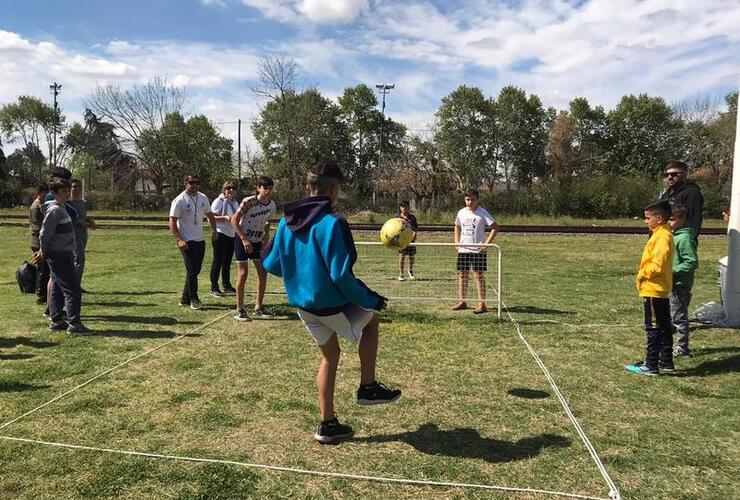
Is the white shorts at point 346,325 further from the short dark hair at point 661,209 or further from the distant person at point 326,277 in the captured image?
the short dark hair at point 661,209

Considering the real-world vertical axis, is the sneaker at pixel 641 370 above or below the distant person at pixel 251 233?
below

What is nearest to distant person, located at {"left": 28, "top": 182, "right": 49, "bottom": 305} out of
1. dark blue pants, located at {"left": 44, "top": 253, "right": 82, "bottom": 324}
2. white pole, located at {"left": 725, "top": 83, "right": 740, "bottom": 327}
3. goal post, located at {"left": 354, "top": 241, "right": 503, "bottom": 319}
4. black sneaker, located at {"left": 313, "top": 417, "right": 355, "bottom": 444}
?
dark blue pants, located at {"left": 44, "top": 253, "right": 82, "bottom": 324}

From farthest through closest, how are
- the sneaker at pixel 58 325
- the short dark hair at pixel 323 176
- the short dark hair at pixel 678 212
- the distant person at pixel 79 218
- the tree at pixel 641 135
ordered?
the tree at pixel 641 135 < the distant person at pixel 79 218 < the sneaker at pixel 58 325 < the short dark hair at pixel 678 212 < the short dark hair at pixel 323 176

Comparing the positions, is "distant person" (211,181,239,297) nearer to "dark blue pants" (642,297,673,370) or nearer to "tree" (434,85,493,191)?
"dark blue pants" (642,297,673,370)

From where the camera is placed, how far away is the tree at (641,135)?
5262 centimetres

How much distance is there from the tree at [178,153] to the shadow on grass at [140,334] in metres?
44.7

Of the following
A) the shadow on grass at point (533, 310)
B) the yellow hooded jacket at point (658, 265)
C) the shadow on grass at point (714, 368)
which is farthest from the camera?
the shadow on grass at point (533, 310)

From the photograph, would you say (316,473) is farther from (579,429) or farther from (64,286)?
(64,286)

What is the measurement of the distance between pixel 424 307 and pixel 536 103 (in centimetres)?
4982

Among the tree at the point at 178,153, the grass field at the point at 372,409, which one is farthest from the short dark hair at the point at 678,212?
the tree at the point at 178,153

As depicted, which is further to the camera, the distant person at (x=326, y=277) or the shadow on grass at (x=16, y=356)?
the shadow on grass at (x=16, y=356)

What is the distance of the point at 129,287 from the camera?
11.0 metres

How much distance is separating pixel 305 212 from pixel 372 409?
1.99 m

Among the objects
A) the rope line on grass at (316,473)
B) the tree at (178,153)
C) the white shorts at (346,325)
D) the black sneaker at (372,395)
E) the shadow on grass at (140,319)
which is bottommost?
the rope line on grass at (316,473)
